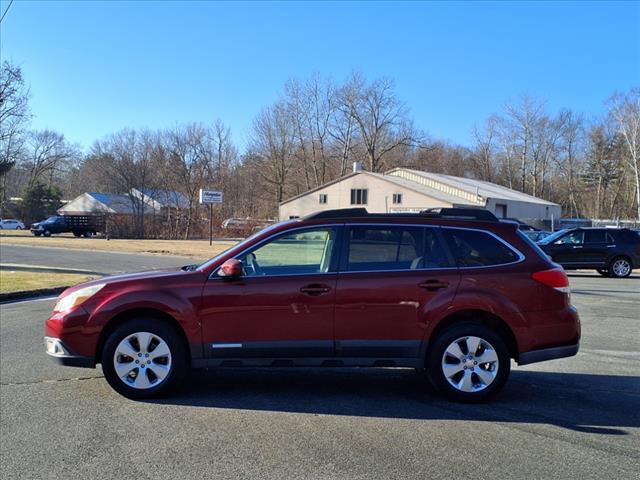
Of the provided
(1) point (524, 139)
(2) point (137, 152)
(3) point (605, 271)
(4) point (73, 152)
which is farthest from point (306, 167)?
(3) point (605, 271)

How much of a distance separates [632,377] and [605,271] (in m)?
15.6

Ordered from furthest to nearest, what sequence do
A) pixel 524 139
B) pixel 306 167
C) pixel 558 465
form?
pixel 524 139 → pixel 306 167 → pixel 558 465

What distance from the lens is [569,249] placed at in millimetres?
19641

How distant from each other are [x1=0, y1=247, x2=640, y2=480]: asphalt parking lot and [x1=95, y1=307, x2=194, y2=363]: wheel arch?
1.86ft

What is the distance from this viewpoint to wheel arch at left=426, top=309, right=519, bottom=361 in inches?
211

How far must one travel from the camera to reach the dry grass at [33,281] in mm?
14161

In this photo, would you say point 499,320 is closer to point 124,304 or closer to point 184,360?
point 184,360

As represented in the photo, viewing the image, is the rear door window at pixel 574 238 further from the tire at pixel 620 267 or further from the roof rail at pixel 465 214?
the roof rail at pixel 465 214

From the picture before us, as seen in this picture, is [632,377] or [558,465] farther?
[632,377]

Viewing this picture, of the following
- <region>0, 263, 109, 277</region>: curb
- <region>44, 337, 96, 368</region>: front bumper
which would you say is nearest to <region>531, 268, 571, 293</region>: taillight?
<region>44, 337, 96, 368</region>: front bumper

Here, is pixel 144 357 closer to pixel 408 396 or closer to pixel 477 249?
pixel 408 396

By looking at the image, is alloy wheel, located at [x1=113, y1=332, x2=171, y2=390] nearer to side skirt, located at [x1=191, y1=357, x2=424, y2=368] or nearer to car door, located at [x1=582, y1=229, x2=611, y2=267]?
side skirt, located at [x1=191, y1=357, x2=424, y2=368]

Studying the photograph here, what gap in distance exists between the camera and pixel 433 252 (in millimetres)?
5457

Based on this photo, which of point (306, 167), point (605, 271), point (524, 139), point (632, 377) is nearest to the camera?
point (632, 377)
